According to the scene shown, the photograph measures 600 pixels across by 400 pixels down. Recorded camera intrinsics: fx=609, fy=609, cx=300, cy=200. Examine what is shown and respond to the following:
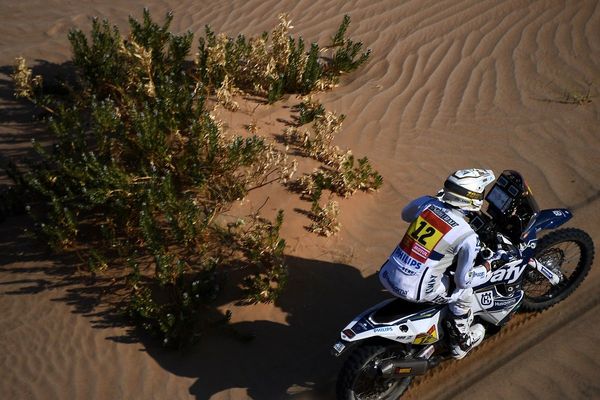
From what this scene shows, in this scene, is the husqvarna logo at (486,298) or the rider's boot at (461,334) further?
the husqvarna logo at (486,298)

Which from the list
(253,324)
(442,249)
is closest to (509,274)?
(442,249)

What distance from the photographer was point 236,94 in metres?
7.98

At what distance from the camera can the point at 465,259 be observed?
423 cm

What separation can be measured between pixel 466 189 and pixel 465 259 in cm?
49

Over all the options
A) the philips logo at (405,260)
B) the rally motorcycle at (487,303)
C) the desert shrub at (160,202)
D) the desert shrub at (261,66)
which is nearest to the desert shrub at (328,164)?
the desert shrub at (160,202)

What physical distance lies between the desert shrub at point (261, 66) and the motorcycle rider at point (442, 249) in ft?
12.8

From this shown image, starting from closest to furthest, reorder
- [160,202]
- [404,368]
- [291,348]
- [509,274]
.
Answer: [404,368] < [509,274] < [291,348] < [160,202]

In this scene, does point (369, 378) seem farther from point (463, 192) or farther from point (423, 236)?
point (463, 192)

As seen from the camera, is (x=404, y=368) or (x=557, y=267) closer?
(x=404, y=368)

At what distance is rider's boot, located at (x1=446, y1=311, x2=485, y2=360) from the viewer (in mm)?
4641

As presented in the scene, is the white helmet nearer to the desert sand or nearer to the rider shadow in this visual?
the desert sand

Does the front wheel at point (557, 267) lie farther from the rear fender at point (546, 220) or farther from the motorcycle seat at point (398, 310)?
the motorcycle seat at point (398, 310)

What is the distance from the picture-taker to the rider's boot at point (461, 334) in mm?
4641

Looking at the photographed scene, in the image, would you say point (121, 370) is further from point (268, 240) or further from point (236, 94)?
point (236, 94)
